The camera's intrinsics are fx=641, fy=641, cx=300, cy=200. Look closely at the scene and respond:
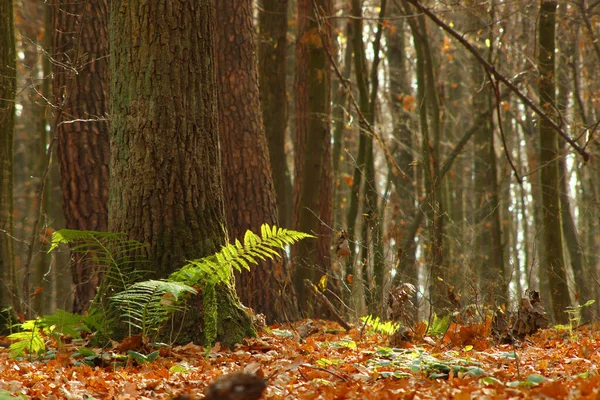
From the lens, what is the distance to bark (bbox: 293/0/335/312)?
27.7 ft

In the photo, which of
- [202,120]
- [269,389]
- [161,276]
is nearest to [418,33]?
[202,120]

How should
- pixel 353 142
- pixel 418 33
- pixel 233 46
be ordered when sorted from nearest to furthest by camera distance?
pixel 233 46
pixel 418 33
pixel 353 142

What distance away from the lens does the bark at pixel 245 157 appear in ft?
23.9

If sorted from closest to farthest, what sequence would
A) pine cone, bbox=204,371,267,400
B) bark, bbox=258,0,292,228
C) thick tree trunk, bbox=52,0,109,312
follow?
pine cone, bbox=204,371,267,400, thick tree trunk, bbox=52,0,109,312, bark, bbox=258,0,292,228

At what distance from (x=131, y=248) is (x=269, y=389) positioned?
1.83 metres

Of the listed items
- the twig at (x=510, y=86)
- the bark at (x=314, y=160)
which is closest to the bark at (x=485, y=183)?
the bark at (x=314, y=160)

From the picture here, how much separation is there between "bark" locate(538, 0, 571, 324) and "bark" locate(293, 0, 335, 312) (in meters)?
2.78

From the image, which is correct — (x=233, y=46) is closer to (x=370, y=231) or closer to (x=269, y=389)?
(x=370, y=231)

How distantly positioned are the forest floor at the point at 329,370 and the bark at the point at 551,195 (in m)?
2.82

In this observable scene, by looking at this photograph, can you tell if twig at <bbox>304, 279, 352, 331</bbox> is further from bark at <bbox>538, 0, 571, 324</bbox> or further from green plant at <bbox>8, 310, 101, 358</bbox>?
bark at <bbox>538, 0, 571, 324</bbox>

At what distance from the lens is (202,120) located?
489 cm

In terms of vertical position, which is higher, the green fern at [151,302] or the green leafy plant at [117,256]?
the green leafy plant at [117,256]

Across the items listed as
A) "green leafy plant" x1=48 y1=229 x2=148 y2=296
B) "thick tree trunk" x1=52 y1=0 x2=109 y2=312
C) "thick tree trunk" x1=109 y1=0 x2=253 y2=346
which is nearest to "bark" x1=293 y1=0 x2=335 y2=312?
"thick tree trunk" x1=52 y1=0 x2=109 y2=312

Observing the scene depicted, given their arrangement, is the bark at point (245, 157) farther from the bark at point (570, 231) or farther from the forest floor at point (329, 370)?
the bark at point (570, 231)
